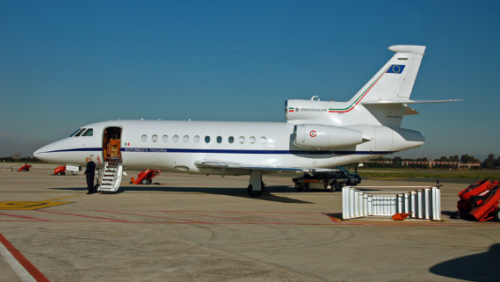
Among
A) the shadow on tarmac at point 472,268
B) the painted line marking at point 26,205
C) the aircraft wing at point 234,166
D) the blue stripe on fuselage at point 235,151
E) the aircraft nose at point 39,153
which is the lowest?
the painted line marking at point 26,205

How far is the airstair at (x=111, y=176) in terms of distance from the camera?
20.2 metres

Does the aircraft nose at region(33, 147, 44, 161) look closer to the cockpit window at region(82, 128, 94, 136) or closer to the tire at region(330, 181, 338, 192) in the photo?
the cockpit window at region(82, 128, 94, 136)

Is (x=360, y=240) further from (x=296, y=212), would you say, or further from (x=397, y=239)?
(x=296, y=212)

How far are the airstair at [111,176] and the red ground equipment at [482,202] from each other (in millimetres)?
15740

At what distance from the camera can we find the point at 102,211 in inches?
554

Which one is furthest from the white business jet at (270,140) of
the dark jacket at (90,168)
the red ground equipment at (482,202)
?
the red ground equipment at (482,202)

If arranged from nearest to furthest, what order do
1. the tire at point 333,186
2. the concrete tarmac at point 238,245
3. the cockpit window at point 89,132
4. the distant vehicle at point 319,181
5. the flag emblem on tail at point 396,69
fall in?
the concrete tarmac at point 238,245 → the flag emblem on tail at point 396,69 → the cockpit window at point 89,132 → the distant vehicle at point 319,181 → the tire at point 333,186

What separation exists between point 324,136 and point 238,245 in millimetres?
12138

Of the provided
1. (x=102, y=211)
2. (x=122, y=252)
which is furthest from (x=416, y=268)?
(x=102, y=211)

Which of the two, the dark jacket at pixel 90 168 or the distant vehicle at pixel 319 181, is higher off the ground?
the dark jacket at pixel 90 168

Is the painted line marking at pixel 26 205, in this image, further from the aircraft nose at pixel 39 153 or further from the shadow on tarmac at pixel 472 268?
the shadow on tarmac at pixel 472 268

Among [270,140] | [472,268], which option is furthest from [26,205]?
[472,268]

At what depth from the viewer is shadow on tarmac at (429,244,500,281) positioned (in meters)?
6.59

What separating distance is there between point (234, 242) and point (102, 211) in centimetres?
686
